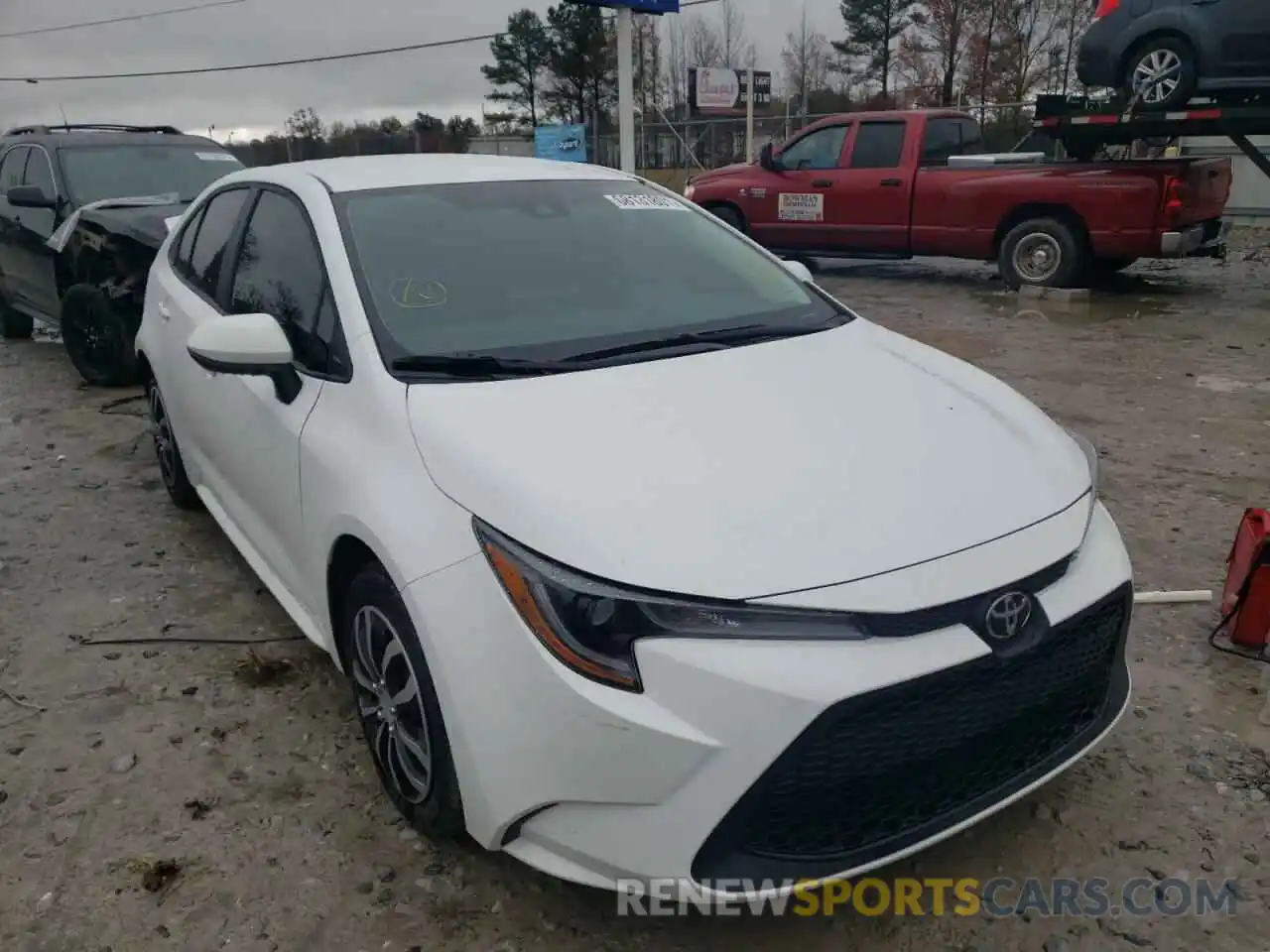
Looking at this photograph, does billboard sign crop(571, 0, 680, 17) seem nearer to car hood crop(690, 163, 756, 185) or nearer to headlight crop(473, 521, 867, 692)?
car hood crop(690, 163, 756, 185)

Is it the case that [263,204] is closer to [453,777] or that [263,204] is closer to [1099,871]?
[453,777]

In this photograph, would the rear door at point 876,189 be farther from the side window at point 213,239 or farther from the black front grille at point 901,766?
the black front grille at point 901,766

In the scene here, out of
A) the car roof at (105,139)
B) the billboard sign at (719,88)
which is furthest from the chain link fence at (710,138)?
the car roof at (105,139)

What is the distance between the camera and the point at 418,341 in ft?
8.81

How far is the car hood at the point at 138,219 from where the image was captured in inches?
251

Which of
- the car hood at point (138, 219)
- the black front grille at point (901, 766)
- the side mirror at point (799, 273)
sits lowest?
the black front grille at point (901, 766)

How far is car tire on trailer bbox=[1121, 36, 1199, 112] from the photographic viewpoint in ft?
30.9

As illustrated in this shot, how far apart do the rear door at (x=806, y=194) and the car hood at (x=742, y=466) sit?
9.14 meters

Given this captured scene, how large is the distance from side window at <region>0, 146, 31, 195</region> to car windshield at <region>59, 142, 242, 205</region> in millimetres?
736

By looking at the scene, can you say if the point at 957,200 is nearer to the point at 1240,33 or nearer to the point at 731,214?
the point at 1240,33

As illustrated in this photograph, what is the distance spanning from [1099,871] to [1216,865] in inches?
11.0

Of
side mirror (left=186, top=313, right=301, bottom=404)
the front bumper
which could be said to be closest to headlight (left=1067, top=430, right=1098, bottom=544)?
the front bumper

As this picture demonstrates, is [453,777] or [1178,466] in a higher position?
[453,777]

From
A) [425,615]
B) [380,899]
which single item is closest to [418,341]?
[425,615]
